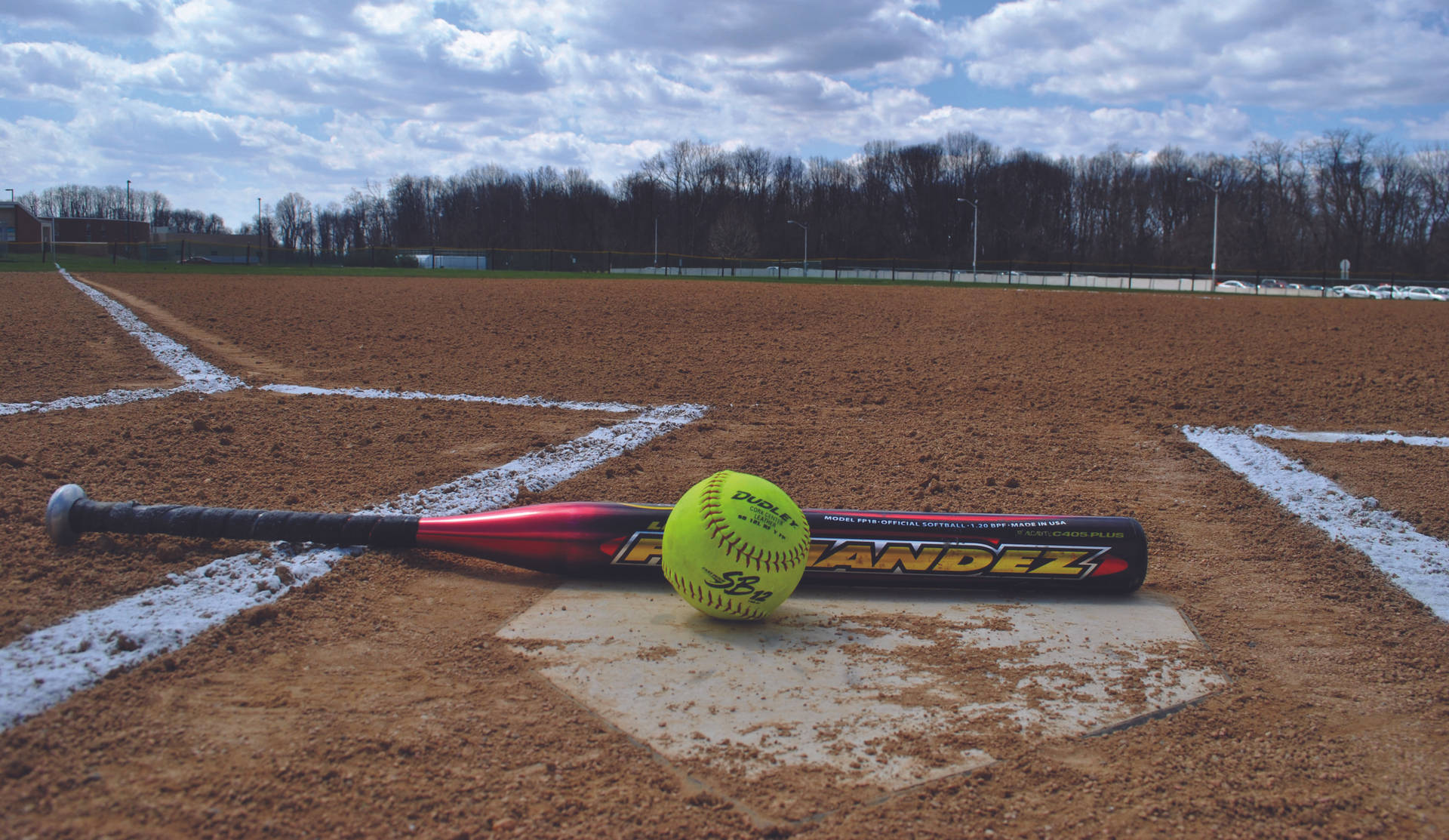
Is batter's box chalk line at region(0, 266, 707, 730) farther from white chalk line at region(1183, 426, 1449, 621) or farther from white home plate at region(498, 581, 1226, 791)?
white chalk line at region(1183, 426, 1449, 621)

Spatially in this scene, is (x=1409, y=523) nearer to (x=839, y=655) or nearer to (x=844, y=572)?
(x=844, y=572)

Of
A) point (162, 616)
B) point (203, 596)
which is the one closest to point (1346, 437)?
point (203, 596)

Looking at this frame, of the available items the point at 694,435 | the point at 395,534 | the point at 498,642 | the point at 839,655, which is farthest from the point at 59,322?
the point at 839,655

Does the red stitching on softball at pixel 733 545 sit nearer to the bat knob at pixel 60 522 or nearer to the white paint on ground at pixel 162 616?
the white paint on ground at pixel 162 616

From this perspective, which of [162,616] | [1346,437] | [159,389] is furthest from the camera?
[159,389]

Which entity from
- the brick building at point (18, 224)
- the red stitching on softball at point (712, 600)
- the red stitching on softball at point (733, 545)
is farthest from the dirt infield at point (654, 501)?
the brick building at point (18, 224)

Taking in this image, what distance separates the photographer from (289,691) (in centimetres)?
251

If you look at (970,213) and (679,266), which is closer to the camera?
(679,266)

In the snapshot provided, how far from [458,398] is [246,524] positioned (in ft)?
12.6

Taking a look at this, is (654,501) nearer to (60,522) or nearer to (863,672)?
(863,672)

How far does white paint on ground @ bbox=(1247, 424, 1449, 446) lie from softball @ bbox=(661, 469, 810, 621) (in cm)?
490

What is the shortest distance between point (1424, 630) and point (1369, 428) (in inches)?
168

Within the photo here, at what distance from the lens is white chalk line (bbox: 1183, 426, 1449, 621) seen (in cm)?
369

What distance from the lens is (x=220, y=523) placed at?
3607mm
